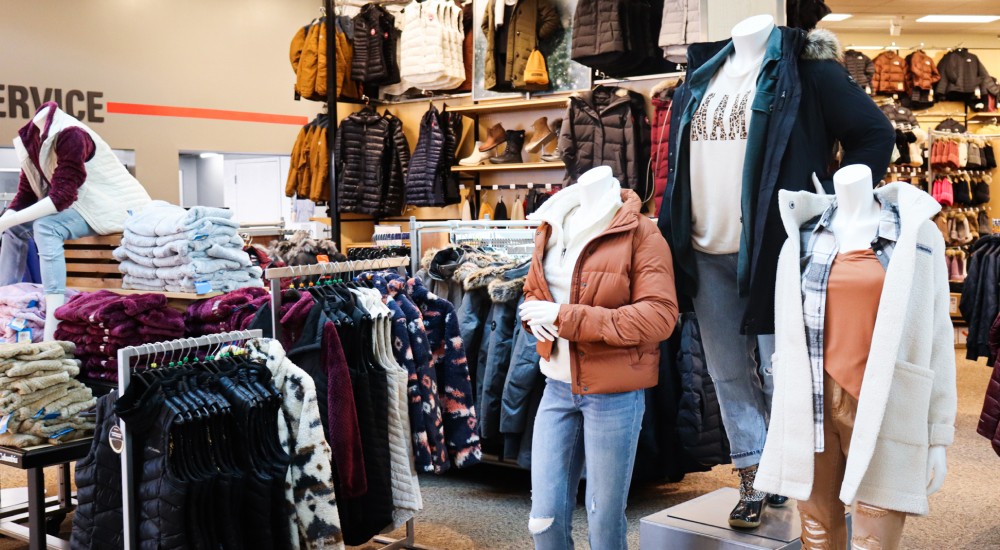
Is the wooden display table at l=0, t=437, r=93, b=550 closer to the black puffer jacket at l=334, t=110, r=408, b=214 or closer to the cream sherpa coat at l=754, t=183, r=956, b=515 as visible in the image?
the cream sherpa coat at l=754, t=183, r=956, b=515

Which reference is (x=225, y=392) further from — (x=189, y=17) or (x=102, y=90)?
(x=189, y=17)

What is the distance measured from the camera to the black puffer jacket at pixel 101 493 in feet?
9.23

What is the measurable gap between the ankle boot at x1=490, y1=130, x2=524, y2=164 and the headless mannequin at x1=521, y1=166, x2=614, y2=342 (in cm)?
516

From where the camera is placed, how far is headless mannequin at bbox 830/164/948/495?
7.77 ft

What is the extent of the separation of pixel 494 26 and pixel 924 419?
6078 millimetres

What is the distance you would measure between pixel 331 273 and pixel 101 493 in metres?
1.10

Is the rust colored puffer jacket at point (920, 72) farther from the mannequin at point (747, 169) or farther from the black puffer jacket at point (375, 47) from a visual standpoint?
the mannequin at point (747, 169)

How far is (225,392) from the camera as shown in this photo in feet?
9.21

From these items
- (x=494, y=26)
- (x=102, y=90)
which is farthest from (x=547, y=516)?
(x=102, y=90)

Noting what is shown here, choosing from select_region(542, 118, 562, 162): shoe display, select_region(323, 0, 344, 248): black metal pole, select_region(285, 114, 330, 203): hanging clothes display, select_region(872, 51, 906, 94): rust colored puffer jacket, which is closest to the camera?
select_region(542, 118, 562, 162): shoe display

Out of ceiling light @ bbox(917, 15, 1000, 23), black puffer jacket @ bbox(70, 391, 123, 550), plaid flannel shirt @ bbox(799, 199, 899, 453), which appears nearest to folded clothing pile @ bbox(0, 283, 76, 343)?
black puffer jacket @ bbox(70, 391, 123, 550)

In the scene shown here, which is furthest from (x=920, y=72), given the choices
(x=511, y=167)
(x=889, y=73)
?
(x=511, y=167)

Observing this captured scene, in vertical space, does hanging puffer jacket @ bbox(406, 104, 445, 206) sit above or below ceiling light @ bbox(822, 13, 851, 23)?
below

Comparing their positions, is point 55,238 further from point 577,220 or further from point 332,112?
point 332,112
